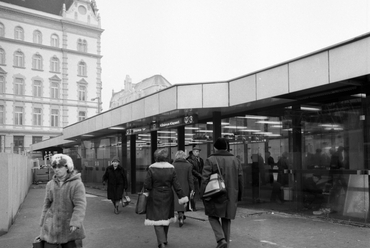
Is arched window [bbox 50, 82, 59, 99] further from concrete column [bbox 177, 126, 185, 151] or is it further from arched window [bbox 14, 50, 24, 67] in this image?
concrete column [bbox 177, 126, 185, 151]

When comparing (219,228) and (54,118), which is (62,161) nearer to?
(219,228)

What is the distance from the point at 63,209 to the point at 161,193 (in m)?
2.66

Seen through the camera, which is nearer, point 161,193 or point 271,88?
point 161,193

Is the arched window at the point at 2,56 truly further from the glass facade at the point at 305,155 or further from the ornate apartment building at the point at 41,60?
the glass facade at the point at 305,155

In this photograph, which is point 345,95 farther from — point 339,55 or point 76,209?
point 76,209

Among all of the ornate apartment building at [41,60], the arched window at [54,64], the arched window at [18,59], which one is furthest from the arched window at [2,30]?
the arched window at [54,64]

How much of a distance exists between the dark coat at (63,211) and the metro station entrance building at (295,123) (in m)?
5.85

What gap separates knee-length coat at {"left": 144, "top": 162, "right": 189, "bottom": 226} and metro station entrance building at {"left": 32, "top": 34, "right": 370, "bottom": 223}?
3956mm

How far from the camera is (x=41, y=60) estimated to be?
1391cm

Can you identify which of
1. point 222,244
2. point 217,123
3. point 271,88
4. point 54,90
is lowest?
point 222,244

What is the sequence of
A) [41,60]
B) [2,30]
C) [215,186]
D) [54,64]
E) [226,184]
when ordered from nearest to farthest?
[215,186]
[226,184]
[2,30]
[41,60]
[54,64]

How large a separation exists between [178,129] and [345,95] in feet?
23.6

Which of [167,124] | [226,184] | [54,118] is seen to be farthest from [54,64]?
[226,184]

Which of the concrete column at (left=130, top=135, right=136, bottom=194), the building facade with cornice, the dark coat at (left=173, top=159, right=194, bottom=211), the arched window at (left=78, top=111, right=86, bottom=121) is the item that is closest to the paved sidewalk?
the dark coat at (left=173, top=159, right=194, bottom=211)
